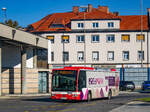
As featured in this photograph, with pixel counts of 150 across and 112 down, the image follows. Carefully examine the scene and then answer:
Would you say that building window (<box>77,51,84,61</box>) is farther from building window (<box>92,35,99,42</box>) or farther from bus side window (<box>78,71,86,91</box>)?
bus side window (<box>78,71,86,91</box>)

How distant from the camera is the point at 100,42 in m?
68.4

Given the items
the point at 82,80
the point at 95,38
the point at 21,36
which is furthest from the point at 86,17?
the point at 82,80

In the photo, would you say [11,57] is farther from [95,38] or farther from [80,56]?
[95,38]

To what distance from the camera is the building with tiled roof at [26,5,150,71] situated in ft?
222

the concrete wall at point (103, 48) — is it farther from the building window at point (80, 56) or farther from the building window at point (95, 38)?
the building window at point (95, 38)

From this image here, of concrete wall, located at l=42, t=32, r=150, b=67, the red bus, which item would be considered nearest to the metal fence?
concrete wall, located at l=42, t=32, r=150, b=67

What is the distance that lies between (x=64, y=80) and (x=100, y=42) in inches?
1673

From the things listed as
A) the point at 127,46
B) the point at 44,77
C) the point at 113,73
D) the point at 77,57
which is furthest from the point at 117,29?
the point at 113,73

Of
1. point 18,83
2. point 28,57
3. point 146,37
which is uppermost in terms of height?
point 146,37

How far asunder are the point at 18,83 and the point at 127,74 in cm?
2473

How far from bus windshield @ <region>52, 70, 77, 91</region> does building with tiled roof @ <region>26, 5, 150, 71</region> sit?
40.5 meters

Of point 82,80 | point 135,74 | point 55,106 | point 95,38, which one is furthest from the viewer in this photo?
point 95,38

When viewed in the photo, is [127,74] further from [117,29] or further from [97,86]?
[97,86]

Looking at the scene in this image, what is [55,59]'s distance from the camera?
226ft
